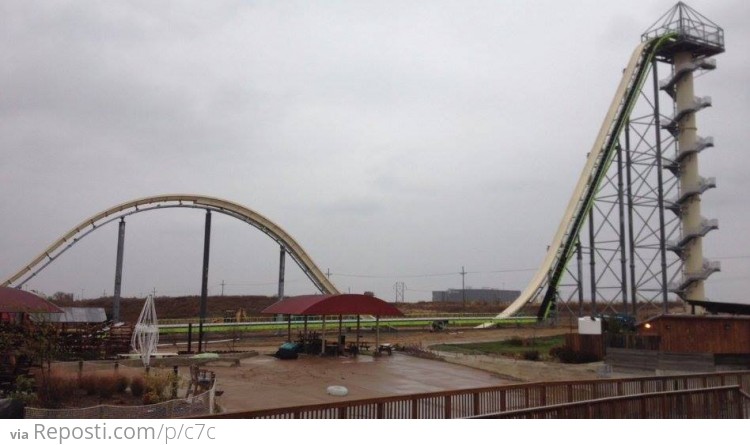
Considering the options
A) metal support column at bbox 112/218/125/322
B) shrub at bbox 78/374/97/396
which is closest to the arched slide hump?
metal support column at bbox 112/218/125/322

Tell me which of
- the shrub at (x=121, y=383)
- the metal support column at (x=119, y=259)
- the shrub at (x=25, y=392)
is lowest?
the shrub at (x=121, y=383)

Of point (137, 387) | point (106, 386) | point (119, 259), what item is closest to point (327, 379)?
point (137, 387)

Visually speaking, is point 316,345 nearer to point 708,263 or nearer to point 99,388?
point 99,388

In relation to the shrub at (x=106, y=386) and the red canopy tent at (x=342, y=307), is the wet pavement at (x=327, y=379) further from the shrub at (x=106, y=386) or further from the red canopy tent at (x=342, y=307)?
the shrub at (x=106, y=386)

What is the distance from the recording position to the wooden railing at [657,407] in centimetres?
1009

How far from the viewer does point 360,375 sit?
75.3 ft

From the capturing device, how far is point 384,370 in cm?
2455

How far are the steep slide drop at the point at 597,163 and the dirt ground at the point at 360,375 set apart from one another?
22.9 meters

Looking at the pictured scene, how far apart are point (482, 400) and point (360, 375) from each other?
35.3ft

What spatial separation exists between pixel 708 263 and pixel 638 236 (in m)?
5.73

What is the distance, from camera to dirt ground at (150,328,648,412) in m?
18.0

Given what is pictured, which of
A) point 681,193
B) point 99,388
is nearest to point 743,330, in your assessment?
point 99,388

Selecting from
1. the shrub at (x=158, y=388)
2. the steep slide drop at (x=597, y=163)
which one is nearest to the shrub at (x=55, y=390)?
the shrub at (x=158, y=388)

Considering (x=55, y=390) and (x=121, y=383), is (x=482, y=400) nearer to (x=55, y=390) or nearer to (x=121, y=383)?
(x=121, y=383)
